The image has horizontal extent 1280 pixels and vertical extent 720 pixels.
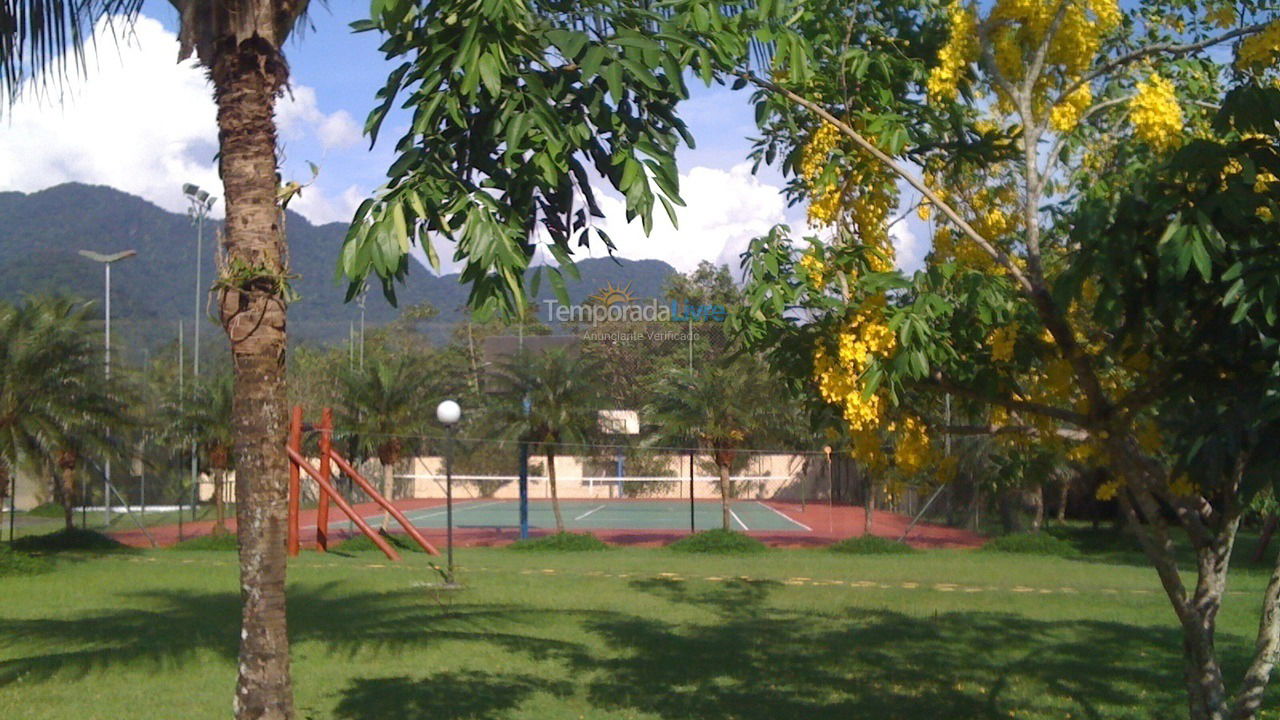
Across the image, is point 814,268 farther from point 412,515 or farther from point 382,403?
point 412,515

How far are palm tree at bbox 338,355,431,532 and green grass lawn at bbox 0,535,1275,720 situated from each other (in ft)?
31.8

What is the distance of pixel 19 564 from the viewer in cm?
2008

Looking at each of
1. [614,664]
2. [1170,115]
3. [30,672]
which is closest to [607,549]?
[614,664]

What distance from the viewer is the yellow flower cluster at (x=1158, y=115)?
21.2 ft

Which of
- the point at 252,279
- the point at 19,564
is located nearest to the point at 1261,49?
the point at 252,279

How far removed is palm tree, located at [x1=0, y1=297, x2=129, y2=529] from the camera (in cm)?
2106

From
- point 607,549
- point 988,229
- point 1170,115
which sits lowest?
point 607,549

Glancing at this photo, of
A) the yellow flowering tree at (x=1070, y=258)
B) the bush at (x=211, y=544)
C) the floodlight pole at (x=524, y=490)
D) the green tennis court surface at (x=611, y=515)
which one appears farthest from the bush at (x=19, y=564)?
the yellow flowering tree at (x=1070, y=258)

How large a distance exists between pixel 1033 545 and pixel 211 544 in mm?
16807

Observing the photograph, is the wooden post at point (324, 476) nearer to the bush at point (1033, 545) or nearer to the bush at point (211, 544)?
the bush at point (211, 544)

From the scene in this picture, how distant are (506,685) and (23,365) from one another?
14.6m

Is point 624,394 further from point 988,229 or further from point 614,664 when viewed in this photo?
point 988,229

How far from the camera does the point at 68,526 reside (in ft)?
83.4

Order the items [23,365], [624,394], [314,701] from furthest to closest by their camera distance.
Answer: [624,394]
[23,365]
[314,701]
